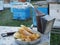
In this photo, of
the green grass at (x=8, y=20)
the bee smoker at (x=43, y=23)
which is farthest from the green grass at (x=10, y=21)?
the bee smoker at (x=43, y=23)

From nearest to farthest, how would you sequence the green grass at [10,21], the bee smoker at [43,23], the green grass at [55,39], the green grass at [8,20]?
the bee smoker at [43,23], the green grass at [55,39], the green grass at [10,21], the green grass at [8,20]

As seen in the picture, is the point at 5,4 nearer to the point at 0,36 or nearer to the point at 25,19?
the point at 25,19

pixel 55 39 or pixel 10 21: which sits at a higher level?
pixel 10 21

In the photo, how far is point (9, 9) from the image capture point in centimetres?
378

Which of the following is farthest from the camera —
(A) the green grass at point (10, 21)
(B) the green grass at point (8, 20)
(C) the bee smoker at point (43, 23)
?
(B) the green grass at point (8, 20)

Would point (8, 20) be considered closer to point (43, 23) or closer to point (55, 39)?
point (55, 39)

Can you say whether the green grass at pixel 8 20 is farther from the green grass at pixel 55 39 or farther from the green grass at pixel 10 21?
the green grass at pixel 55 39

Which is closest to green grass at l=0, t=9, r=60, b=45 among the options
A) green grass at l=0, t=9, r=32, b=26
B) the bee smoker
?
green grass at l=0, t=9, r=32, b=26

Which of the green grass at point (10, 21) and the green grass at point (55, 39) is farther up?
the green grass at point (10, 21)

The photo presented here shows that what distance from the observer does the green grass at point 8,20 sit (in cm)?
296

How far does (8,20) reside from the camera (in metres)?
3.19

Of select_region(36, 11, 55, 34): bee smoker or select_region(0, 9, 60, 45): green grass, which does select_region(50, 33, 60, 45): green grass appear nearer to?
select_region(0, 9, 60, 45): green grass

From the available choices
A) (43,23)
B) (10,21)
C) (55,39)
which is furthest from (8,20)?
(43,23)

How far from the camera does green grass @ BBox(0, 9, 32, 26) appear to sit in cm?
296
